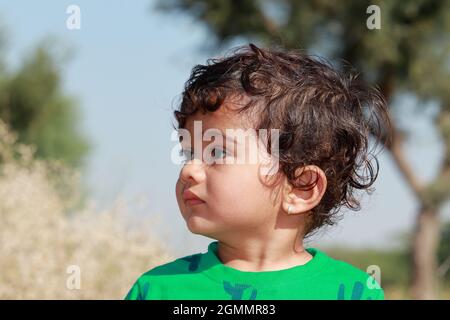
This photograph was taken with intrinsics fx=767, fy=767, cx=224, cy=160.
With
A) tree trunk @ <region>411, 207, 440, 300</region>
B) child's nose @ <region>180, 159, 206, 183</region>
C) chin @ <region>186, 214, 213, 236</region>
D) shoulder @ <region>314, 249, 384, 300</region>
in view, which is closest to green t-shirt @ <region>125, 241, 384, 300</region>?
shoulder @ <region>314, 249, 384, 300</region>

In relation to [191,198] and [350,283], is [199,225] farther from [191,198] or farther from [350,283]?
[350,283]

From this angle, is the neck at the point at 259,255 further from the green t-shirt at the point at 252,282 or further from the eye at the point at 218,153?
the eye at the point at 218,153

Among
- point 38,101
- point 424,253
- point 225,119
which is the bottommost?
point 424,253

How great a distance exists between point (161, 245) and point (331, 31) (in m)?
4.26

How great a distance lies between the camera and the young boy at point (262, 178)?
2.00 metres

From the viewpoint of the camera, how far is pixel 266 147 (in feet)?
6.75

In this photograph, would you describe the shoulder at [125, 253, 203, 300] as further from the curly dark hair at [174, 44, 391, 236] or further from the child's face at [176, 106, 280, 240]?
the curly dark hair at [174, 44, 391, 236]

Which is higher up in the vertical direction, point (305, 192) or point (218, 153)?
point (218, 153)

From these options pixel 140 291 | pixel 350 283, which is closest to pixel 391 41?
pixel 350 283

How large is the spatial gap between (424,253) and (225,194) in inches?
275

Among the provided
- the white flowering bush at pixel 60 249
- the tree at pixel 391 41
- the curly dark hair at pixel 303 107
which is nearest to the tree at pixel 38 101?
the tree at pixel 391 41

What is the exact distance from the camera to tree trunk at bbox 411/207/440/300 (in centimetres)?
838

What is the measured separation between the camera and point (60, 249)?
14.8ft
